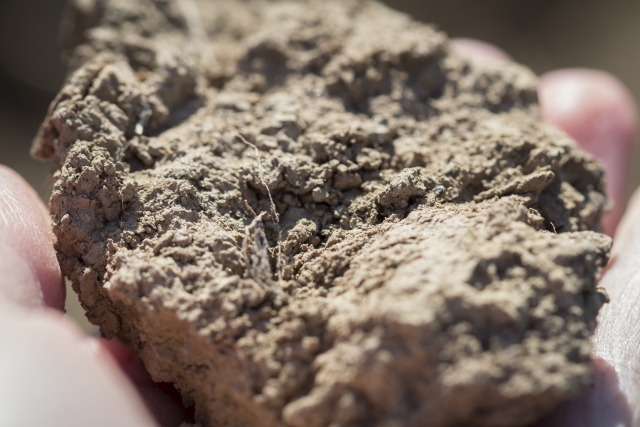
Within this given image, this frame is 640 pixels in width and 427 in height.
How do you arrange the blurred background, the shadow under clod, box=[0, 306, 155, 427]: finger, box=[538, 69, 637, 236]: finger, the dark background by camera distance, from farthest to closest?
the dark background
the blurred background
box=[538, 69, 637, 236]: finger
the shadow under clod
box=[0, 306, 155, 427]: finger

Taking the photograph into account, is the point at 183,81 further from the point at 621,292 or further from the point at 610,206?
the point at 621,292

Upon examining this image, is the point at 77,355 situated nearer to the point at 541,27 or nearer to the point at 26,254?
the point at 26,254

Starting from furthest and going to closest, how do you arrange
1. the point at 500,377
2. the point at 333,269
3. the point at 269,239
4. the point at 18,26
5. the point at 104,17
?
the point at 18,26
the point at 104,17
the point at 269,239
the point at 333,269
the point at 500,377

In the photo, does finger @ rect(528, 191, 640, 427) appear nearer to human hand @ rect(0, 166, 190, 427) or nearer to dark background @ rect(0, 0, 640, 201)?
human hand @ rect(0, 166, 190, 427)

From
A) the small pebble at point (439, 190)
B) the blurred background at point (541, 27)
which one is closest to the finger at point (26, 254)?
the small pebble at point (439, 190)

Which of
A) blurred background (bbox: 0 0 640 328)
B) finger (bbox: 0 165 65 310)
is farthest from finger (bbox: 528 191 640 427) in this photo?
blurred background (bbox: 0 0 640 328)

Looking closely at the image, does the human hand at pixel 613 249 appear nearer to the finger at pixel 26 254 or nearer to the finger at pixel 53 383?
the finger at pixel 53 383

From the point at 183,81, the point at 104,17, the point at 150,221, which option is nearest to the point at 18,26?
the point at 104,17
